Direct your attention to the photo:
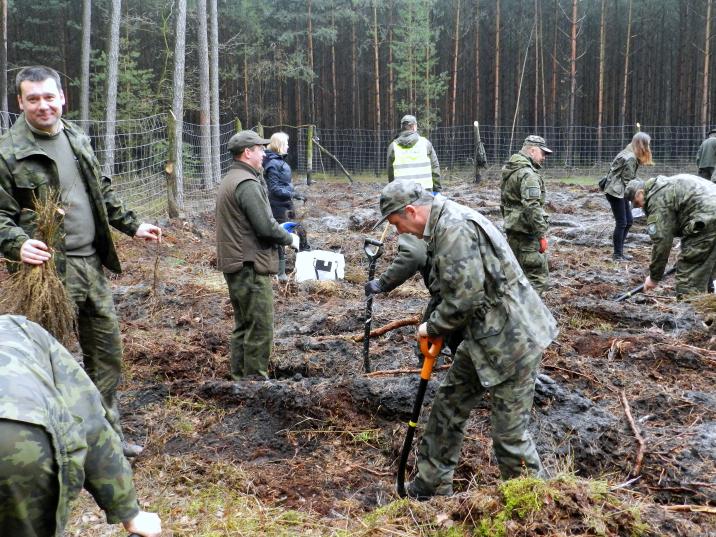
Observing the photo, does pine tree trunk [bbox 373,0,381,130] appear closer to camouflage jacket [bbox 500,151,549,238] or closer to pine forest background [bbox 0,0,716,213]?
pine forest background [bbox 0,0,716,213]

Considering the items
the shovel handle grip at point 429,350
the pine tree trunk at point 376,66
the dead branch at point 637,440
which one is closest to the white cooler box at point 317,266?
the dead branch at point 637,440

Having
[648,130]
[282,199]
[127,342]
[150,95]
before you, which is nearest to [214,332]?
[127,342]

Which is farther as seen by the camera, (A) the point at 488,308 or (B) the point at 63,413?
(A) the point at 488,308

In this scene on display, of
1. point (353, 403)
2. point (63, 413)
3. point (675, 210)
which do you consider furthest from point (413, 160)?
point (63, 413)

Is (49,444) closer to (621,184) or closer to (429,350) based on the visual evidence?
(429,350)

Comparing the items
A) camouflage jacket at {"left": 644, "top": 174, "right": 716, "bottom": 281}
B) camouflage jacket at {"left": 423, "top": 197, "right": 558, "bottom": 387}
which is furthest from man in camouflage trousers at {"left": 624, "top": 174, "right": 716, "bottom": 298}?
camouflage jacket at {"left": 423, "top": 197, "right": 558, "bottom": 387}

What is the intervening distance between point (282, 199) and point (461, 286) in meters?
5.79

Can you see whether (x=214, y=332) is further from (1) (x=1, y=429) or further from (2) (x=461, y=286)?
(1) (x=1, y=429)

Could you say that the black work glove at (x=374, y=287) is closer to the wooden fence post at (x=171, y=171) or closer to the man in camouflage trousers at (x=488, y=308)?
the man in camouflage trousers at (x=488, y=308)

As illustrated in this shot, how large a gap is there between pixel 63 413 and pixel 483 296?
222 cm

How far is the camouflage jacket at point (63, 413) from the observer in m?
1.46

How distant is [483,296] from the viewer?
338cm

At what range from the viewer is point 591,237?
38.1 feet

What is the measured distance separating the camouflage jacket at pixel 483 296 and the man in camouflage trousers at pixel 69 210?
1.77 meters
